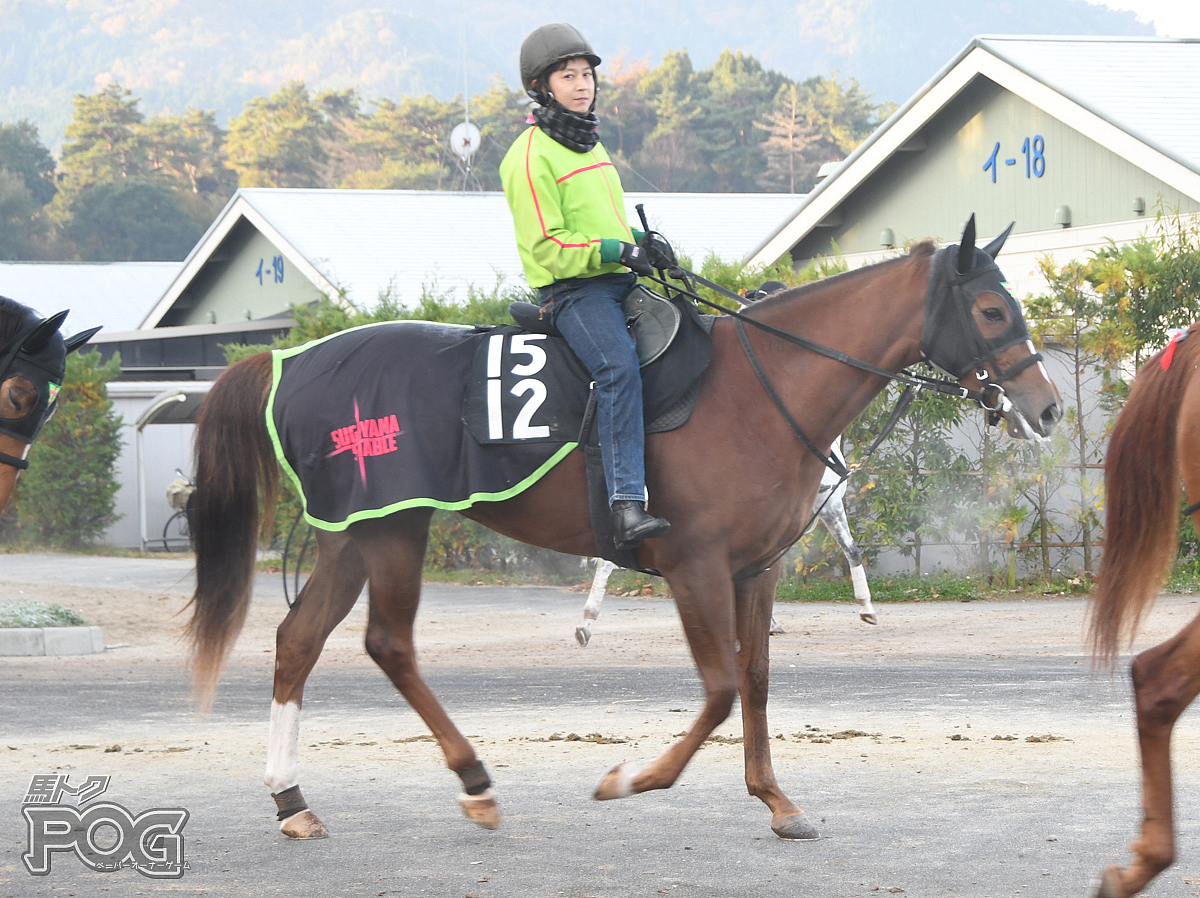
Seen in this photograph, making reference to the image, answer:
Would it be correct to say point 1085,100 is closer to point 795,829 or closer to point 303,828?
point 795,829

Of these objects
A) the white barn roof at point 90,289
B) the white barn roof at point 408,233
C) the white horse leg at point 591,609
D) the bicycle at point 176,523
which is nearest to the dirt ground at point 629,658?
the white horse leg at point 591,609

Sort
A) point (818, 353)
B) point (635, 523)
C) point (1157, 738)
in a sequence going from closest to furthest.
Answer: point (1157, 738)
point (635, 523)
point (818, 353)

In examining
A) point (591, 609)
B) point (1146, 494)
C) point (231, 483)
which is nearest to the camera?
point (1146, 494)

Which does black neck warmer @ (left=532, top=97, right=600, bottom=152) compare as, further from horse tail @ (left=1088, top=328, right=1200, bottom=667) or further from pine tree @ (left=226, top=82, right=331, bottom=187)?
pine tree @ (left=226, top=82, right=331, bottom=187)

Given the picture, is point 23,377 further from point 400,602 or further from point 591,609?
point 591,609

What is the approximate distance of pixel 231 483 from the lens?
6414 millimetres

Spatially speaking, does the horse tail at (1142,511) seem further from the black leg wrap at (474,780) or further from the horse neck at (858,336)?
the black leg wrap at (474,780)

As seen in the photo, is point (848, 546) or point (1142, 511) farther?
point (848, 546)

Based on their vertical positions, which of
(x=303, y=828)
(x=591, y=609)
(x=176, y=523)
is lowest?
(x=176, y=523)

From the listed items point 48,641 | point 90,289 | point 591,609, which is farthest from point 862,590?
point 90,289

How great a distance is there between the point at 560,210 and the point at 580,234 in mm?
132

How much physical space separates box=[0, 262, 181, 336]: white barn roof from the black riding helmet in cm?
3086

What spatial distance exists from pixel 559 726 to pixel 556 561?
9639 millimetres

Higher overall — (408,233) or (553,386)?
(408,233)
